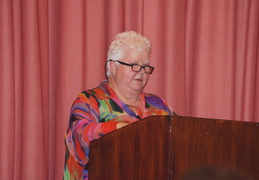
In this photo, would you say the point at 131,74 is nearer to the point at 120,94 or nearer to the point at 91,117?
the point at 120,94

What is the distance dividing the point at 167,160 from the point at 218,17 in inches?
52.9

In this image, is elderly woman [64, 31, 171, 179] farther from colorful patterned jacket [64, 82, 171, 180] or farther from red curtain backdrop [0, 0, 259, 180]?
red curtain backdrop [0, 0, 259, 180]

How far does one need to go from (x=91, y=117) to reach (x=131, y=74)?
0.89ft

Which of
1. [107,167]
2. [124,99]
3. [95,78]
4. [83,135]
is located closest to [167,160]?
[107,167]

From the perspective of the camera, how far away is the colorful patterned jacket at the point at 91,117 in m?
0.94

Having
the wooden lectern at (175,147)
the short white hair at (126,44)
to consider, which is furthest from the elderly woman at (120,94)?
the wooden lectern at (175,147)

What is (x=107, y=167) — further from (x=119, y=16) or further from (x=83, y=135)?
(x=119, y=16)

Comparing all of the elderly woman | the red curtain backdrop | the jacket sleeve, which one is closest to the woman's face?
the elderly woman

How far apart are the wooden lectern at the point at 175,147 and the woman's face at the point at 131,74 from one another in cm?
53

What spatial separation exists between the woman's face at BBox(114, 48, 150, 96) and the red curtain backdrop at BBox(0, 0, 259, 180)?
0.43 metres

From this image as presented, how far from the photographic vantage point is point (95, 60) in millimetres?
1641

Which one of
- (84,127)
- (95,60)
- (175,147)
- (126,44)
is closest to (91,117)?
(84,127)

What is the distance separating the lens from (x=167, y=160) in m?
0.71

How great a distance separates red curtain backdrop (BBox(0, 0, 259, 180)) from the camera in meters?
1.54
